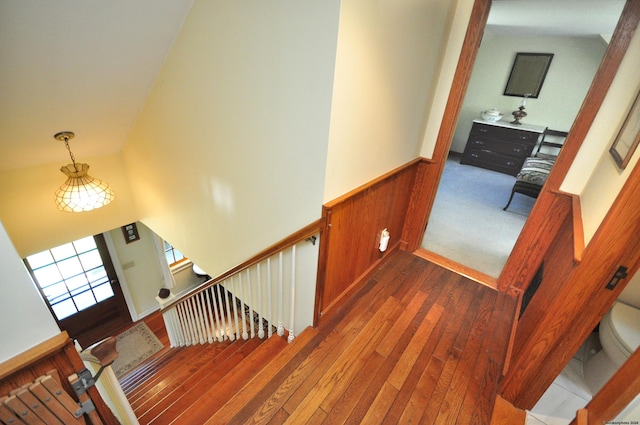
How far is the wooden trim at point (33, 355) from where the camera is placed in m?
0.86

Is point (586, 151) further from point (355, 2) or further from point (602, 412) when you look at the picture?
point (355, 2)

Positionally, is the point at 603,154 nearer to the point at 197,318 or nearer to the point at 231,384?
the point at 231,384

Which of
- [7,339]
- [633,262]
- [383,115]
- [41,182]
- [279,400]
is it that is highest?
[383,115]

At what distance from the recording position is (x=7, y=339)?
862 millimetres

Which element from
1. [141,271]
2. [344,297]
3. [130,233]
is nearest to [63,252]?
[130,233]

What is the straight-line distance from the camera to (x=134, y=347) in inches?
160

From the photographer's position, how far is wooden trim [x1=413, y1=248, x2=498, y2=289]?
7.51 feet

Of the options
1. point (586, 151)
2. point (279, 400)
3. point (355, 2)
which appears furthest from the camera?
point (586, 151)

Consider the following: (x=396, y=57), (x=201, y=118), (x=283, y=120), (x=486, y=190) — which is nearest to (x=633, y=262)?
(x=396, y=57)

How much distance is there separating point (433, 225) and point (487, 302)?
1186 millimetres

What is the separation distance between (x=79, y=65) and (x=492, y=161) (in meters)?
5.68

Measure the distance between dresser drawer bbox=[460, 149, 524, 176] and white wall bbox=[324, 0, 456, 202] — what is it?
145 inches

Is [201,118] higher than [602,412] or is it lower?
higher

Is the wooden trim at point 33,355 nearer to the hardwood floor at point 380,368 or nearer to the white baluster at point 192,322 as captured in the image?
the hardwood floor at point 380,368
